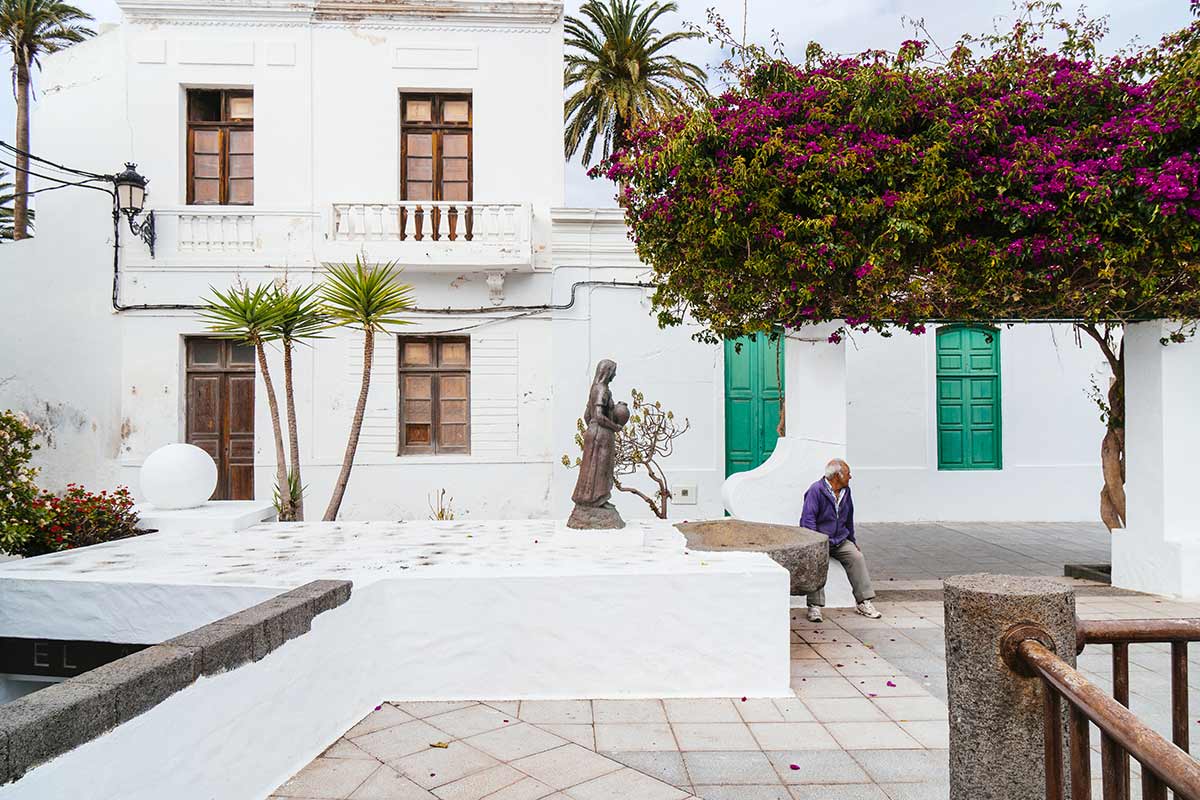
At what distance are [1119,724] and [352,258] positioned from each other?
10.3m

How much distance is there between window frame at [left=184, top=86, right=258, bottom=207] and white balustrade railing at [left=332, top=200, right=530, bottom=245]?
5.63 feet

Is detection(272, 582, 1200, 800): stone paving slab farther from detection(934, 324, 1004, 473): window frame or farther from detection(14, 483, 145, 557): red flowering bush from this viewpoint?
detection(934, 324, 1004, 473): window frame

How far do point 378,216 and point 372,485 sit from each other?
3.79 metres

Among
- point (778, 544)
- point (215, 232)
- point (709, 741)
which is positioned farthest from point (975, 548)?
point (215, 232)

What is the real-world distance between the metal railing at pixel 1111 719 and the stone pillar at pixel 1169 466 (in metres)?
5.96

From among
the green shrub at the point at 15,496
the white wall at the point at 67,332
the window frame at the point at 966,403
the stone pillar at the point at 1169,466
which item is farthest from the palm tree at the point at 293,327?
the window frame at the point at 966,403

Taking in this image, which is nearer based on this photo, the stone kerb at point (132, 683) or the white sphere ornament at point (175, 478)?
the stone kerb at point (132, 683)

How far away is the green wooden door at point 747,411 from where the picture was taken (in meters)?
11.1

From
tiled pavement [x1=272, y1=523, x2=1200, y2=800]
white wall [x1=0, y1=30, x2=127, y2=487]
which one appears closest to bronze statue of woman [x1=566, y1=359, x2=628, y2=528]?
tiled pavement [x1=272, y1=523, x2=1200, y2=800]

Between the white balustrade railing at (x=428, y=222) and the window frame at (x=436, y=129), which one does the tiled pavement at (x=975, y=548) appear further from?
the window frame at (x=436, y=129)

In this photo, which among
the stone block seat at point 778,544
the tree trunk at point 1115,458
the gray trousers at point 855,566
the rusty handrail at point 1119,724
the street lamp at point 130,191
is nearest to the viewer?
the rusty handrail at point 1119,724

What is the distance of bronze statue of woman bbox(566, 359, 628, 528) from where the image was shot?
586 cm

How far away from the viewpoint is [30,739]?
6.95ft

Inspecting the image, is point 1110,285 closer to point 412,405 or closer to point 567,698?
point 567,698
